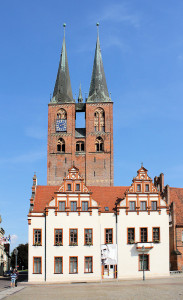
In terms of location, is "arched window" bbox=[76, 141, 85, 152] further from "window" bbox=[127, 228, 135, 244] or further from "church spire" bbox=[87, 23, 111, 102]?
"window" bbox=[127, 228, 135, 244]

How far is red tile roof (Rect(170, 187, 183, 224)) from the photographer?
6322 centimetres

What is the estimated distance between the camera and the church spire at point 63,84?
3834 inches

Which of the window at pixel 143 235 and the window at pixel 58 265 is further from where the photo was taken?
the window at pixel 143 235

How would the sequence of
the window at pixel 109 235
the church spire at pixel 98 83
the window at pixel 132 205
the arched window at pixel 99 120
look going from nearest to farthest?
the window at pixel 109 235
the window at pixel 132 205
the arched window at pixel 99 120
the church spire at pixel 98 83

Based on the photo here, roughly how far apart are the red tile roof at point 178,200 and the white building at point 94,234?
29.8 ft

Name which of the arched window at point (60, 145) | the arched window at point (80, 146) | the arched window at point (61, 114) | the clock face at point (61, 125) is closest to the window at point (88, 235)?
the arched window at point (60, 145)

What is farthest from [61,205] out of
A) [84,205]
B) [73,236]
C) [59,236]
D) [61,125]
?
[61,125]

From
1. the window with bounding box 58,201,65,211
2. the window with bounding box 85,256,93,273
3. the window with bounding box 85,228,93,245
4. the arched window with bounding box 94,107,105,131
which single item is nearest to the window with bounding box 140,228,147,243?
the window with bounding box 85,228,93,245

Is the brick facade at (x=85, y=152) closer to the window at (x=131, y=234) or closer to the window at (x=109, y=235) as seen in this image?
the window at (x=109, y=235)

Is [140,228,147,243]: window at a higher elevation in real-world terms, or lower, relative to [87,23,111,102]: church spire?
lower

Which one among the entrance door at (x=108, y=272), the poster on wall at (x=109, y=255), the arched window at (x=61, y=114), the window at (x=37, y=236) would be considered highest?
the arched window at (x=61, y=114)

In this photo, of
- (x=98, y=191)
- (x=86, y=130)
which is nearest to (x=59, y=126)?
(x=86, y=130)

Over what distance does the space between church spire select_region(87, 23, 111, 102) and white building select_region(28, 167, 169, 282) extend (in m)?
43.8

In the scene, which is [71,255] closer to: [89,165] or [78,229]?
[78,229]
